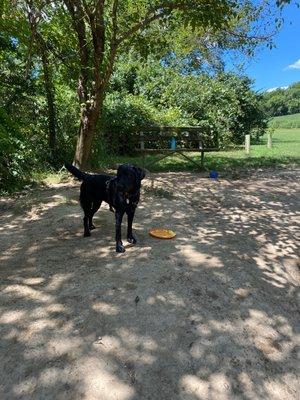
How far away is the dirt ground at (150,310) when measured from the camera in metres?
3.13

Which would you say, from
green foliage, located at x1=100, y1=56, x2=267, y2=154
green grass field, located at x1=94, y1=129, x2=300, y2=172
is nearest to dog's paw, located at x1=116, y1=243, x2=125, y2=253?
green grass field, located at x1=94, y1=129, x2=300, y2=172

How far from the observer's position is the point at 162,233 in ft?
19.6

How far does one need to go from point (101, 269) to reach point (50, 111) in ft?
25.0

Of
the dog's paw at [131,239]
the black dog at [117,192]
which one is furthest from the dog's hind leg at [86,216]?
the dog's paw at [131,239]

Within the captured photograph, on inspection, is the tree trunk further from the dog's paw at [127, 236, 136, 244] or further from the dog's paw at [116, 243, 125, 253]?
the dog's paw at [116, 243, 125, 253]

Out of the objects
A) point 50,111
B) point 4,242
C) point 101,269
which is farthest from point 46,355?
point 50,111

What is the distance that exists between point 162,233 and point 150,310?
2.12 m

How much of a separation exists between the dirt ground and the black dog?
38 cm

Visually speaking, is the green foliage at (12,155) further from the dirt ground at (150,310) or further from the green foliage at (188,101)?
the green foliage at (188,101)

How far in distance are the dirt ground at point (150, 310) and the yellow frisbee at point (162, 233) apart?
0.34ft

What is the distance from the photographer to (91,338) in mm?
3504

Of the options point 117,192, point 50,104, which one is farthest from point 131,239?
point 50,104

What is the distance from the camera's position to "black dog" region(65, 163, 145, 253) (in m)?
4.96

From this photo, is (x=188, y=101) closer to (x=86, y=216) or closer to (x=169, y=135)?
(x=169, y=135)
